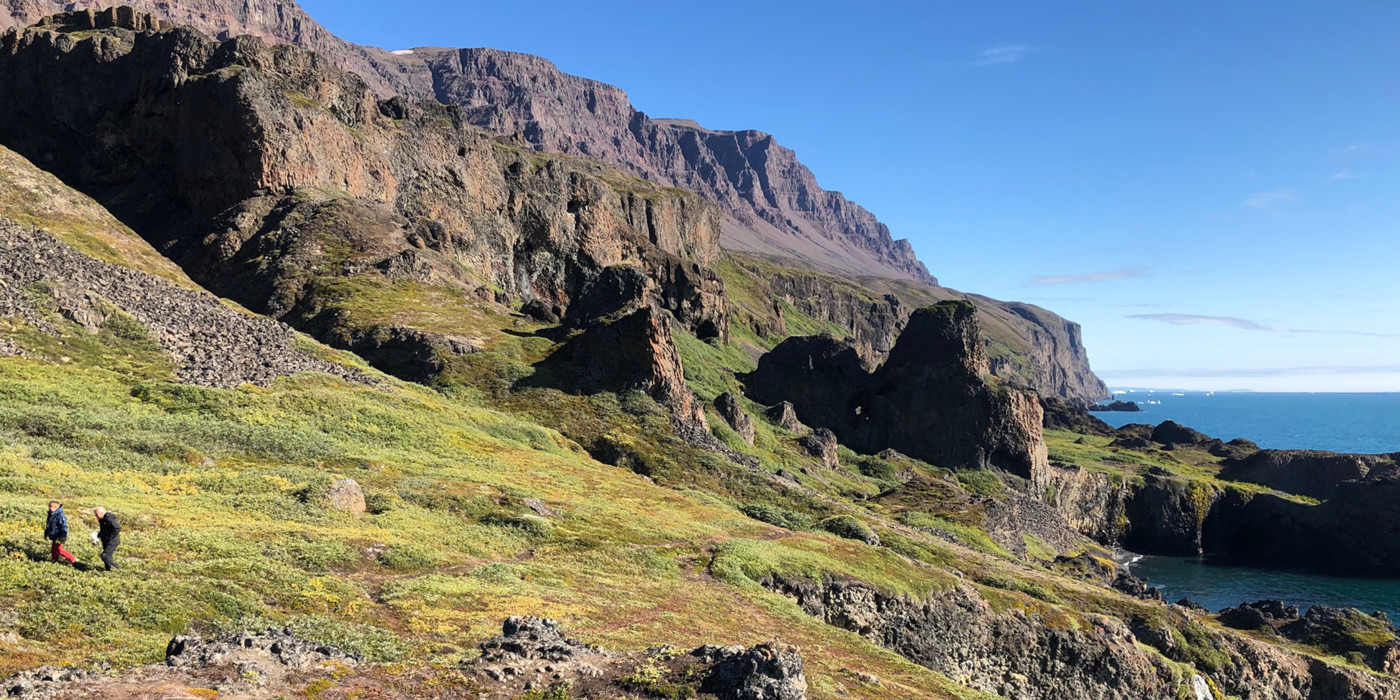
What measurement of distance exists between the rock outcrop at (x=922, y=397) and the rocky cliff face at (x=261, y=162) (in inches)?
1794

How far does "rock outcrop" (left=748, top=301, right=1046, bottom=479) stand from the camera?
4149 inches

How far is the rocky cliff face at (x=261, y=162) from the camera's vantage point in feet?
252

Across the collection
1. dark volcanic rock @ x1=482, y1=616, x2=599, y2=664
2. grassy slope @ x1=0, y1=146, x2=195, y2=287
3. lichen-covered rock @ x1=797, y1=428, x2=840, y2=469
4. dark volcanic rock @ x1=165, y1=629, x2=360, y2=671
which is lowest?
lichen-covered rock @ x1=797, y1=428, x2=840, y2=469

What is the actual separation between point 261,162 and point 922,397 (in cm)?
8635

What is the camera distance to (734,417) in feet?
257

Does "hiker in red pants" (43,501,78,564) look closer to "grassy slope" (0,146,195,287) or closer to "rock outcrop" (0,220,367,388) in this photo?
"rock outcrop" (0,220,367,388)

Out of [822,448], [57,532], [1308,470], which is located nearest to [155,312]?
[57,532]

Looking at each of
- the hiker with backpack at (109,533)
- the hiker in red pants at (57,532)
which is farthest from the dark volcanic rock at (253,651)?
the hiker in red pants at (57,532)

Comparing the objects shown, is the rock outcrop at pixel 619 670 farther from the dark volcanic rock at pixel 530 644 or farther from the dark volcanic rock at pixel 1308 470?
the dark volcanic rock at pixel 1308 470

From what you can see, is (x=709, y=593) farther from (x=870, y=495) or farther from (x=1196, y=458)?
(x=1196, y=458)

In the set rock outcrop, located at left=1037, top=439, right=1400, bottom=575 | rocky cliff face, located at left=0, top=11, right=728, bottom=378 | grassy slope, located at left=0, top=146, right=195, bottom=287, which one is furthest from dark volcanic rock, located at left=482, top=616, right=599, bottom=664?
rock outcrop, located at left=1037, top=439, right=1400, bottom=575

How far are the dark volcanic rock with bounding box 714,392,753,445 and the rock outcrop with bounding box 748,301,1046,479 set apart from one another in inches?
1508

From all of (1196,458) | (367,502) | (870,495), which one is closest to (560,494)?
(367,502)

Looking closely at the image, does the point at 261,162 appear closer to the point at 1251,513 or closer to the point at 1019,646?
the point at 1019,646
